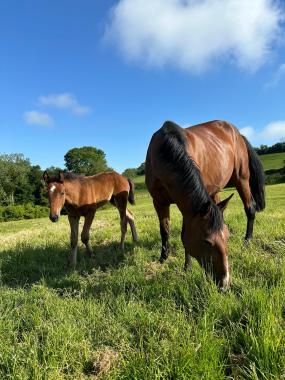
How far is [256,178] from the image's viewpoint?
7.28 m

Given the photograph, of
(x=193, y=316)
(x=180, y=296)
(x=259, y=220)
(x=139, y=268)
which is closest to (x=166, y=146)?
(x=139, y=268)

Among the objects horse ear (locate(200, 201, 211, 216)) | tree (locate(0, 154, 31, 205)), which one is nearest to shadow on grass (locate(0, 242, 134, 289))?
horse ear (locate(200, 201, 211, 216))

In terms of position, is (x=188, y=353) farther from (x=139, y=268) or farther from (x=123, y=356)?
(x=139, y=268)

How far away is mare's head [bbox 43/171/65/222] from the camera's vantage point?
233 inches

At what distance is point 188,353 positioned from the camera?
2254 mm

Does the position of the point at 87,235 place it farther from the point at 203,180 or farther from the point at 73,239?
the point at 203,180

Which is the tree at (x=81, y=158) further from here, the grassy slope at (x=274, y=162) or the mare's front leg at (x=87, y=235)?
the mare's front leg at (x=87, y=235)

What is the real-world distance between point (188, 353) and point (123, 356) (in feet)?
1.72

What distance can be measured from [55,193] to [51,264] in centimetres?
123

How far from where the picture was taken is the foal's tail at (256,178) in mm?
7281

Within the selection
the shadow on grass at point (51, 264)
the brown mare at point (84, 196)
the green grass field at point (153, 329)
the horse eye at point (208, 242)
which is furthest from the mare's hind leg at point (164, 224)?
the horse eye at point (208, 242)

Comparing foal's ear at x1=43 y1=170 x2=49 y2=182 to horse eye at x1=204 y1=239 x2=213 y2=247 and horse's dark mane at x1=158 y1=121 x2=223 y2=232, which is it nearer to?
horse's dark mane at x1=158 y1=121 x2=223 y2=232

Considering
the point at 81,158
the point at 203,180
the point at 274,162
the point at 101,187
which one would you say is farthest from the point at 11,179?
the point at 203,180

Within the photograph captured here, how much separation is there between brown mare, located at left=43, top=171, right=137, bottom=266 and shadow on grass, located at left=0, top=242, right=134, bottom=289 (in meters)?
0.27
